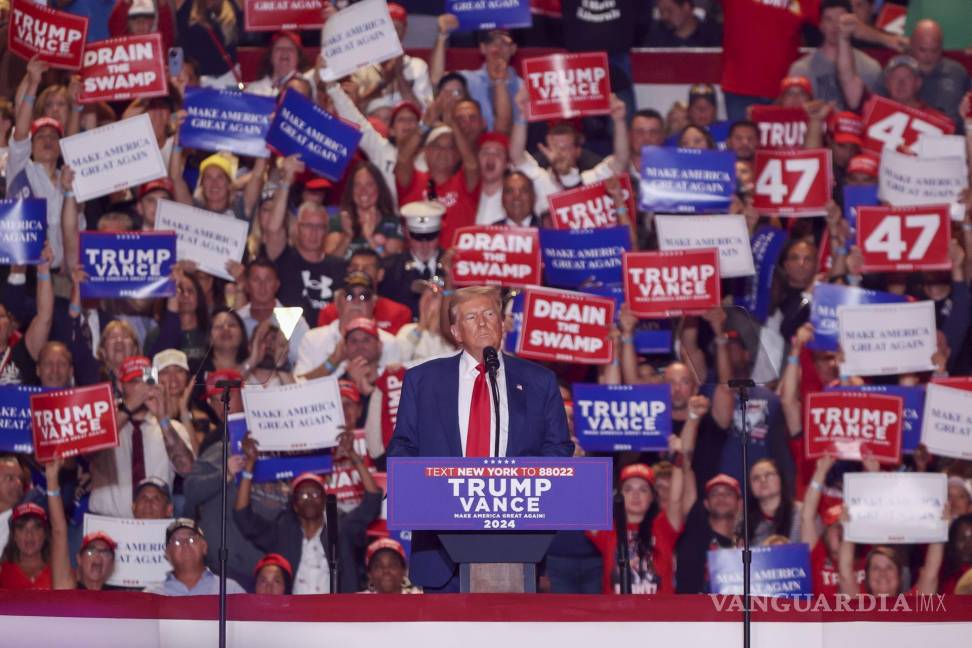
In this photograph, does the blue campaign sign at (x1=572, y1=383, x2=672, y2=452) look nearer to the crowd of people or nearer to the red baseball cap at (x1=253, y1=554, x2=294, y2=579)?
the crowd of people

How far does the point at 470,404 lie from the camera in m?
4.84

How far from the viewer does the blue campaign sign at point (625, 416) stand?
7.75 metres

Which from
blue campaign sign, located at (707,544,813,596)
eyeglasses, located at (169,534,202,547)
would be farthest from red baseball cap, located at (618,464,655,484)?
eyeglasses, located at (169,534,202,547)

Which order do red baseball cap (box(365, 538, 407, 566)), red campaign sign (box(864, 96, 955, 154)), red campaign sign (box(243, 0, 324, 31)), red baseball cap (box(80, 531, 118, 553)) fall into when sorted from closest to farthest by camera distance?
red baseball cap (box(365, 538, 407, 566))
red baseball cap (box(80, 531, 118, 553))
red campaign sign (box(864, 96, 955, 154))
red campaign sign (box(243, 0, 324, 31))

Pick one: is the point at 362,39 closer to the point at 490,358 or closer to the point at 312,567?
the point at 312,567

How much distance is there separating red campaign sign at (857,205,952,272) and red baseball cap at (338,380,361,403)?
9.06 feet

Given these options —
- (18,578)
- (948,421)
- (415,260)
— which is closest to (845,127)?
(948,421)

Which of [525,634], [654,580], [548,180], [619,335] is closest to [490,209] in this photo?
[548,180]

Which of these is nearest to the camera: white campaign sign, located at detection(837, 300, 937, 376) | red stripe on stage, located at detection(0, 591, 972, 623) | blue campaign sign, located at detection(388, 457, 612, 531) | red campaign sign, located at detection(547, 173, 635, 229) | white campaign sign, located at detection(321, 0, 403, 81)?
blue campaign sign, located at detection(388, 457, 612, 531)

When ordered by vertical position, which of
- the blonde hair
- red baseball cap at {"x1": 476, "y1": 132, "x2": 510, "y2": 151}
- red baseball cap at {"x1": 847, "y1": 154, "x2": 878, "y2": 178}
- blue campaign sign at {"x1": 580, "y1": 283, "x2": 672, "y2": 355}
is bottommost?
blue campaign sign at {"x1": 580, "y1": 283, "x2": 672, "y2": 355}

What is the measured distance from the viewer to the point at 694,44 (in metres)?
10.6

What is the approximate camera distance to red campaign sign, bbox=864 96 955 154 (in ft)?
31.2

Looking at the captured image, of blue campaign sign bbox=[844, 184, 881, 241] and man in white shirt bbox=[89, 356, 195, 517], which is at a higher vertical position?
blue campaign sign bbox=[844, 184, 881, 241]

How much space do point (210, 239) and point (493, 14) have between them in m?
2.18
